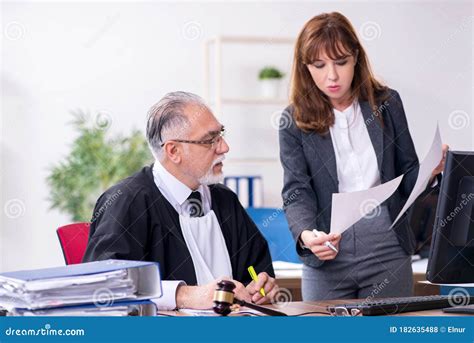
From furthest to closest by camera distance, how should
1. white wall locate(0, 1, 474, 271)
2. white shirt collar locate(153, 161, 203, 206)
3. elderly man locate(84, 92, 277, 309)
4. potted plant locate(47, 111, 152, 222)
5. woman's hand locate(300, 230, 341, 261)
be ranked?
white wall locate(0, 1, 474, 271) < potted plant locate(47, 111, 152, 222) < white shirt collar locate(153, 161, 203, 206) < elderly man locate(84, 92, 277, 309) < woman's hand locate(300, 230, 341, 261)

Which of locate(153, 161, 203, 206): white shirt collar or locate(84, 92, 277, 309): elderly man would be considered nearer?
locate(84, 92, 277, 309): elderly man

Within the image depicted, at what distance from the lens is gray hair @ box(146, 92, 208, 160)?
2461 millimetres

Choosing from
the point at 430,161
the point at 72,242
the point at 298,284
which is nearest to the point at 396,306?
the point at 430,161

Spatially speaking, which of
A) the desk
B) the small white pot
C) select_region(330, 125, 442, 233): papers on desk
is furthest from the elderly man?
the small white pot

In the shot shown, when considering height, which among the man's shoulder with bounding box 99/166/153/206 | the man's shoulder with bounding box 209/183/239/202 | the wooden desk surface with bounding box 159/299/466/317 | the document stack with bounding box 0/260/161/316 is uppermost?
the man's shoulder with bounding box 99/166/153/206

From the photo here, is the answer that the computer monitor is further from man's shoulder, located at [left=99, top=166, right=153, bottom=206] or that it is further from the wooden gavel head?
man's shoulder, located at [left=99, top=166, right=153, bottom=206]

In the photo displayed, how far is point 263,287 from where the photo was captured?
88.9 inches

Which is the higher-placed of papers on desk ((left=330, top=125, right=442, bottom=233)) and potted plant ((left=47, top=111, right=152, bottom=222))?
papers on desk ((left=330, top=125, right=442, bottom=233))

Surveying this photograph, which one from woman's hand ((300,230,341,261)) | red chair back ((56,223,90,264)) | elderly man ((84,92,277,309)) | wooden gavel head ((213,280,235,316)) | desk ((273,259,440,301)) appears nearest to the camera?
wooden gavel head ((213,280,235,316))

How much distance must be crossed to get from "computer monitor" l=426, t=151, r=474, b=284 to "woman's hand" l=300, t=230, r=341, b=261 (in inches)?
13.3

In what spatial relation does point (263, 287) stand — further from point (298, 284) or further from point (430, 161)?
point (298, 284)

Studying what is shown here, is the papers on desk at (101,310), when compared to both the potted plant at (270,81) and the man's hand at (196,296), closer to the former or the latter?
the man's hand at (196,296)
